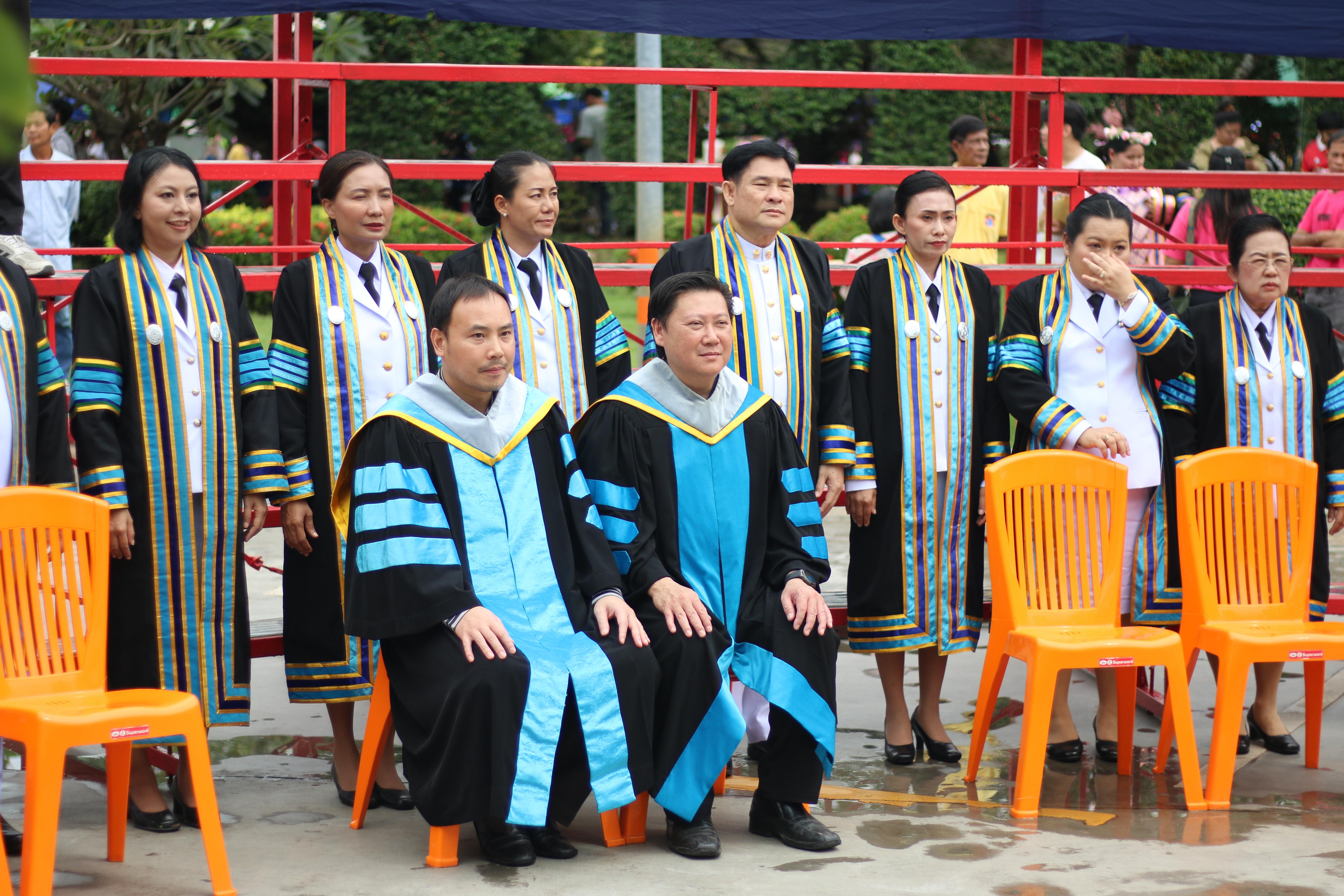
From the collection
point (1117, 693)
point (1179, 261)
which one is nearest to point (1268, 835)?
point (1117, 693)

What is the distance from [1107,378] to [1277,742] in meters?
1.28

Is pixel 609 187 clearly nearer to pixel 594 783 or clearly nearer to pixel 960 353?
pixel 960 353

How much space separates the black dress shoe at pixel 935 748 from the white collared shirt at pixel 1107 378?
967 millimetres

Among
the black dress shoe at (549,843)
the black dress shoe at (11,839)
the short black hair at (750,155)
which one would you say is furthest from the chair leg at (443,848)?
the short black hair at (750,155)

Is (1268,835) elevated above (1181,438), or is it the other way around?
(1181,438)

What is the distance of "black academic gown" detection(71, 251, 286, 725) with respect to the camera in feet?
12.6

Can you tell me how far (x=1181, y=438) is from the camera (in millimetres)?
4691

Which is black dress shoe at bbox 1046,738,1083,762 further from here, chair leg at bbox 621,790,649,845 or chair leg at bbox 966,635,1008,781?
chair leg at bbox 621,790,649,845

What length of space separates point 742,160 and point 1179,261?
485 cm

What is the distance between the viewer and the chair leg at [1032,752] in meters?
3.97

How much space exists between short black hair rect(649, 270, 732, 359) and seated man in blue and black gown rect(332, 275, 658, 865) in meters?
0.37

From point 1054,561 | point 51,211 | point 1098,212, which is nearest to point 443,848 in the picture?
point 1054,561

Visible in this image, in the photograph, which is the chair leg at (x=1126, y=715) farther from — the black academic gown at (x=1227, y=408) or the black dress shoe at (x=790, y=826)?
the black dress shoe at (x=790, y=826)

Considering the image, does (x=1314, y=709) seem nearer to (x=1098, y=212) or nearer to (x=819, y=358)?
(x=1098, y=212)
